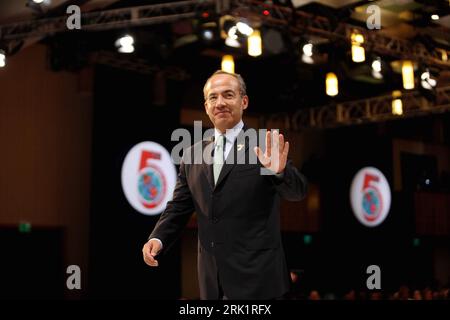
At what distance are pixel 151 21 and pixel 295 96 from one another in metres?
4.31

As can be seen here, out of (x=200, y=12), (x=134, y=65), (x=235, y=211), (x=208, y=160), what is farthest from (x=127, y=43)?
(x=235, y=211)

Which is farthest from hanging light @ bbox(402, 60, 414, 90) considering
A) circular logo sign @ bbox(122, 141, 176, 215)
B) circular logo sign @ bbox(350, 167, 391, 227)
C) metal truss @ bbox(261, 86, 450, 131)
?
circular logo sign @ bbox(350, 167, 391, 227)

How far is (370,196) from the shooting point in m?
13.2

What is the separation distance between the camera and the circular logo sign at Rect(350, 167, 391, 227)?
12.9 meters

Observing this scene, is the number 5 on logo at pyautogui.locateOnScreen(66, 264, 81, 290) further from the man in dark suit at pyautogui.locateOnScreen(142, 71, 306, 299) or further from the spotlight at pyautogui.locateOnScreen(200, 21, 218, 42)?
the man in dark suit at pyautogui.locateOnScreen(142, 71, 306, 299)

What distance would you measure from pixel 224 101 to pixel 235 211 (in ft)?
1.15

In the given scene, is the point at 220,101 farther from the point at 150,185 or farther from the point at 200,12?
the point at 150,185

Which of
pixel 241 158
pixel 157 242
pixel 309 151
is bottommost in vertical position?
pixel 157 242

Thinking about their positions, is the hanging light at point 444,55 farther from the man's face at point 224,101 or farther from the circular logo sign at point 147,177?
the man's face at point 224,101

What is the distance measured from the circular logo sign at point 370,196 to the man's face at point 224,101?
11.0 metres

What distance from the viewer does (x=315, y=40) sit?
29.8ft

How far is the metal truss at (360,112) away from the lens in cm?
1030
